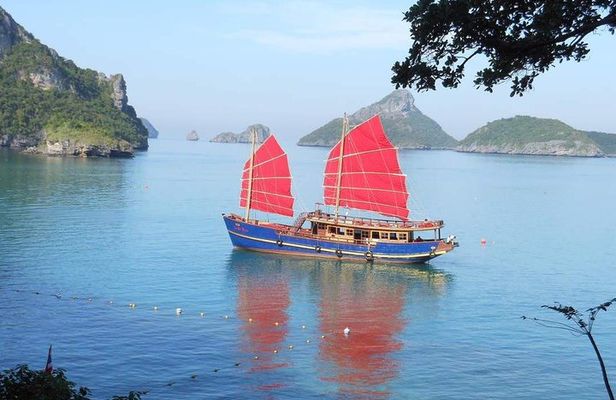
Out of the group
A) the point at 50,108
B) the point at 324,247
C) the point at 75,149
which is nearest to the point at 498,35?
the point at 324,247

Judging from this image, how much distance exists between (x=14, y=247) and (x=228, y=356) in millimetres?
23590

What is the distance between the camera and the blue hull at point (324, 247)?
46.2 m

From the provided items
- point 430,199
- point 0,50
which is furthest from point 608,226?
point 0,50

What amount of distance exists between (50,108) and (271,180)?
12939 cm

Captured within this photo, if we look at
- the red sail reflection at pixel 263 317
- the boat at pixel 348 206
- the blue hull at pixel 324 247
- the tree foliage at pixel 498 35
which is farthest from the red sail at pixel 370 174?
the tree foliage at pixel 498 35

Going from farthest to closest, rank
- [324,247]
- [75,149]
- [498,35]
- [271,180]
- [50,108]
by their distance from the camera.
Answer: [50,108] → [75,149] → [271,180] → [324,247] → [498,35]

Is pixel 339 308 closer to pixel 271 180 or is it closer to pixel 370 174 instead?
pixel 370 174

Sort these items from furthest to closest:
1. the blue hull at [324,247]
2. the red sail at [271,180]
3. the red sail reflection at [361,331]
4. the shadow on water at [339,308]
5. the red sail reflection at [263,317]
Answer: the red sail at [271,180], the blue hull at [324,247], the red sail reflection at [263,317], the shadow on water at [339,308], the red sail reflection at [361,331]

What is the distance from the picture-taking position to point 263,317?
31.8 meters

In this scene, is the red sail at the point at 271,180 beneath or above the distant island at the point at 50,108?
beneath

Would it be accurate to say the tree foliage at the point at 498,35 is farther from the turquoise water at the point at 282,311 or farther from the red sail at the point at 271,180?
the red sail at the point at 271,180

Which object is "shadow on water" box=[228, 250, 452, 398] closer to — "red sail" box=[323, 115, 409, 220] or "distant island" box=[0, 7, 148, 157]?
"red sail" box=[323, 115, 409, 220]

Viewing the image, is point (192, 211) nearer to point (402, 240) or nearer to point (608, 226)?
point (402, 240)

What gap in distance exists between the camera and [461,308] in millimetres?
35438
